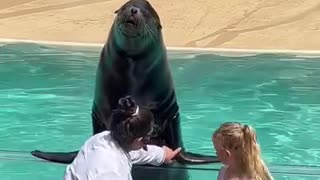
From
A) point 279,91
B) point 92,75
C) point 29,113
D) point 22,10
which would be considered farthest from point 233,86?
point 22,10

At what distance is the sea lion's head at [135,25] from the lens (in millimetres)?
4656

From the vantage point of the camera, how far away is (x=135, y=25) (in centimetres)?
466

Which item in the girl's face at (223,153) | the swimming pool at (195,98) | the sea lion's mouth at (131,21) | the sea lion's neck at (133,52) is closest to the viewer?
the girl's face at (223,153)

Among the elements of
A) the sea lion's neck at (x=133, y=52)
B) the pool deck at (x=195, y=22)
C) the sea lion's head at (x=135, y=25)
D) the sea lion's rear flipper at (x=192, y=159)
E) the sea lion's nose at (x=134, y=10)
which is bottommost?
the pool deck at (x=195, y=22)

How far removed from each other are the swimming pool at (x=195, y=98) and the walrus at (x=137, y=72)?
2305mm

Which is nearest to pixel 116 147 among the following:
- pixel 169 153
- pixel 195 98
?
pixel 169 153

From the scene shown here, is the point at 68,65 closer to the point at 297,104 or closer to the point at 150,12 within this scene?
the point at 297,104

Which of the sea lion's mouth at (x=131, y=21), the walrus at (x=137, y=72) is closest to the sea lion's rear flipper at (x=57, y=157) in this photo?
the walrus at (x=137, y=72)

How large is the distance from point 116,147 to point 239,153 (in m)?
0.56

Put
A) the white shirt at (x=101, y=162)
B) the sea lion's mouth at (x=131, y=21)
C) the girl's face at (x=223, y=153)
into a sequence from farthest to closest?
the sea lion's mouth at (x=131, y=21) < the girl's face at (x=223, y=153) < the white shirt at (x=101, y=162)

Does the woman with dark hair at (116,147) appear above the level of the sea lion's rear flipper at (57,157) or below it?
above

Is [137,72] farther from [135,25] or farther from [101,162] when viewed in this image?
[101,162]

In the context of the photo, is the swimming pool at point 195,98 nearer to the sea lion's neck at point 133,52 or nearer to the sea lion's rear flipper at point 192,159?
the sea lion's rear flipper at point 192,159

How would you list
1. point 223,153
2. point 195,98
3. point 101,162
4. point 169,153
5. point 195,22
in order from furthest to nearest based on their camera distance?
1. point 195,22
2. point 195,98
3. point 169,153
4. point 223,153
5. point 101,162
